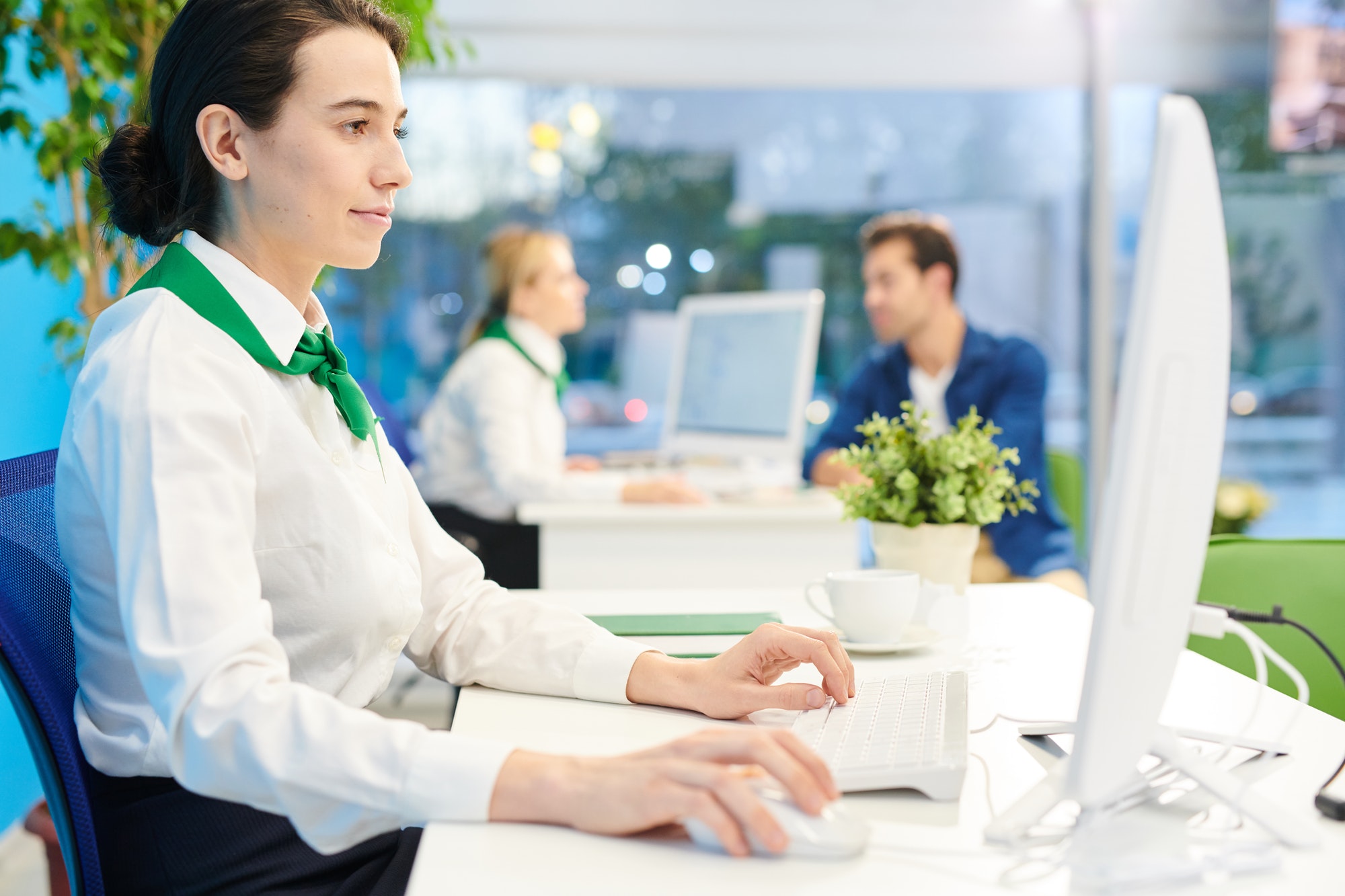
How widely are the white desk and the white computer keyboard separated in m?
1.50

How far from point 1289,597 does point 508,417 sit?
215cm

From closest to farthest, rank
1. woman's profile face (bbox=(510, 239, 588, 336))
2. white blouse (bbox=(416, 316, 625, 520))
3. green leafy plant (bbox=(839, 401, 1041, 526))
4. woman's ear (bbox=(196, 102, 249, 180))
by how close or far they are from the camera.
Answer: woman's ear (bbox=(196, 102, 249, 180))
green leafy plant (bbox=(839, 401, 1041, 526))
white blouse (bbox=(416, 316, 625, 520))
woman's profile face (bbox=(510, 239, 588, 336))

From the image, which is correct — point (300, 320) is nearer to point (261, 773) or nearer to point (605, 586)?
point (261, 773)

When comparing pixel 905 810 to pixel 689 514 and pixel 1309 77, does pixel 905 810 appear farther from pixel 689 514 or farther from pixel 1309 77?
pixel 1309 77

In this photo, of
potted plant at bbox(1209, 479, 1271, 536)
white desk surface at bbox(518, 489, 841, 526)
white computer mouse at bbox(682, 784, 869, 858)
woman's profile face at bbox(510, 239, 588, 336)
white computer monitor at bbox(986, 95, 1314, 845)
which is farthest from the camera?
potted plant at bbox(1209, 479, 1271, 536)

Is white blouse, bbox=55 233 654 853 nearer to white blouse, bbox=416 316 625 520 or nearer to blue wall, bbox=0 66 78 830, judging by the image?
blue wall, bbox=0 66 78 830

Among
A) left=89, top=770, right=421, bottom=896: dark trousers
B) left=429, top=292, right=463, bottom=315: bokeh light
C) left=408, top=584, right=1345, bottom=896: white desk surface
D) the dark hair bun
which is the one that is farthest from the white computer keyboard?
left=429, top=292, right=463, bottom=315: bokeh light

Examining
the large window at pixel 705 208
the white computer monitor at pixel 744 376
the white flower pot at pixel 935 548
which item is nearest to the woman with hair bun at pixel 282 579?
the white flower pot at pixel 935 548

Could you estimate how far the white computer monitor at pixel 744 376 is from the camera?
9.68 ft

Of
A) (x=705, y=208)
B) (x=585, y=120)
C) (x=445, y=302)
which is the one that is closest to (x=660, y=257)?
(x=705, y=208)

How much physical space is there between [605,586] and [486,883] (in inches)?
77.0

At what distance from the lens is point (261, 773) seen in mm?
803

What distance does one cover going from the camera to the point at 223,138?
1138 mm

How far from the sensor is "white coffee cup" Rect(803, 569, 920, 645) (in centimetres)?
131
